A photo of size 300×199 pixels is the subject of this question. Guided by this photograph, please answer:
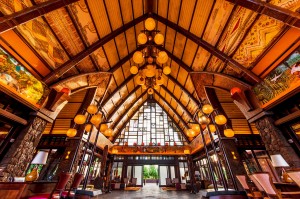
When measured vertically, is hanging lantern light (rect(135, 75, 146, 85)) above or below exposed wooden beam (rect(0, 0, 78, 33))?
below

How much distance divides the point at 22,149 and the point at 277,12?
6.95 meters

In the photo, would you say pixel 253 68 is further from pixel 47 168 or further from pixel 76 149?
pixel 47 168

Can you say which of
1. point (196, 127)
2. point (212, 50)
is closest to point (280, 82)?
point (212, 50)

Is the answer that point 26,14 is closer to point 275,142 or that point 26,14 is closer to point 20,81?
point 20,81

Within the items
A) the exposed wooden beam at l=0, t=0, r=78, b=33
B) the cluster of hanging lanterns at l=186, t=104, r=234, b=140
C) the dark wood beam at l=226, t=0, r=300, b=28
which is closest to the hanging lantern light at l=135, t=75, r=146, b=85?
the cluster of hanging lanterns at l=186, t=104, r=234, b=140

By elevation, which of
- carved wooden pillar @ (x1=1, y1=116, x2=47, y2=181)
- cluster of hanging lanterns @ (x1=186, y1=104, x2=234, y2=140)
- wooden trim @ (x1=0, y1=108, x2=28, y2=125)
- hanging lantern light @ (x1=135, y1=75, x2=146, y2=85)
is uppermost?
hanging lantern light @ (x1=135, y1=75, x2=146, y2=85)

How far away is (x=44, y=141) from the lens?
Result: 6.63m

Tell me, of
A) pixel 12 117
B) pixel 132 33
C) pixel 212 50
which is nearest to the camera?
pixel 12 117

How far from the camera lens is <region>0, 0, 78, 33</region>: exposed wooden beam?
8.97 ft

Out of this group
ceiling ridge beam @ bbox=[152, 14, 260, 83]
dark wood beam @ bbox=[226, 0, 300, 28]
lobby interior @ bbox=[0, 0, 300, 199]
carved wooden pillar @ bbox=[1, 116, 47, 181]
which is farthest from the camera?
ceiling ridge beam @ bbox=[152, 14, 260, 83]

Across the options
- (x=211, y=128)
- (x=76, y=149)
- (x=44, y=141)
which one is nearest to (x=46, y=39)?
(x=76, y=149)

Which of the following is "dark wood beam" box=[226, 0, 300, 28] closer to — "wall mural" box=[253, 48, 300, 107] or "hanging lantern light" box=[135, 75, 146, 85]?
"wall mural" box=[253, 48, 300, 107]

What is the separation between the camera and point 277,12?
281cm

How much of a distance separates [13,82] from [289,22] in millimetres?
6224
